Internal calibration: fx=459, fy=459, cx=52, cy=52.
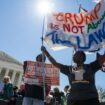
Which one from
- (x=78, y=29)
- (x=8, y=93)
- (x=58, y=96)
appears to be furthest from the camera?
(x=58, y=96)

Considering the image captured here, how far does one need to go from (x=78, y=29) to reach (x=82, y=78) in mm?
1279

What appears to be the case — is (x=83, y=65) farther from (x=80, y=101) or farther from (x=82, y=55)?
(x=80, y=101)

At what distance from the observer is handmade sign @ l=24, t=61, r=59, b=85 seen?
8727 millimetres

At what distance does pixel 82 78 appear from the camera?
24.1 feet

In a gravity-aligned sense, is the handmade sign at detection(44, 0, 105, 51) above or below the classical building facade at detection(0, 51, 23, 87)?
below

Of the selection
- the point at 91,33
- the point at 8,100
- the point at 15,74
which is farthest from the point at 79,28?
the point at 15,74

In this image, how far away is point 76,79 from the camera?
24.2 feet

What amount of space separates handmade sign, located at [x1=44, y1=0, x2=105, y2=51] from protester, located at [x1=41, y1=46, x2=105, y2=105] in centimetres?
58

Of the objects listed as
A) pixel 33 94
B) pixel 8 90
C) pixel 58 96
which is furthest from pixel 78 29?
pixel 58 96

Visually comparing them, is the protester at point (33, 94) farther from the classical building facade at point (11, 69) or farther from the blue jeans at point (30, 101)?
the classical building facade at point (11, 69)

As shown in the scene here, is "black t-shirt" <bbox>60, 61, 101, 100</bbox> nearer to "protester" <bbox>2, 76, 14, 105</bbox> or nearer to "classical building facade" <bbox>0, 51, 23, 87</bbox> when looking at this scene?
"protester" <bbox>2, 76, 14, 105</bbox>

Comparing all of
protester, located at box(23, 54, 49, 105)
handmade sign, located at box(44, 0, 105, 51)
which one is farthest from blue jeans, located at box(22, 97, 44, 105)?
handmade sign, located at box(44, 0, 105, 51)

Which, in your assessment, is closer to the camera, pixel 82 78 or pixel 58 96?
pixel 82 78

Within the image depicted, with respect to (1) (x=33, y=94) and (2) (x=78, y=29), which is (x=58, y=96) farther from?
(2) (x=78, y=29)
